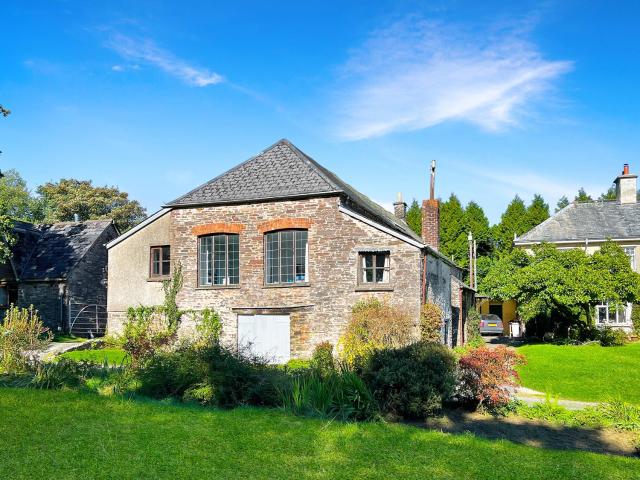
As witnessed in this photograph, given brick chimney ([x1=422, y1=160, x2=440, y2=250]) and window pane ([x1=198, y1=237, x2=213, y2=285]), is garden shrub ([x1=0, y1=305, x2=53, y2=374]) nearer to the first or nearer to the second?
window pane ([x1=198, y1=237, x2=213, y2=285])

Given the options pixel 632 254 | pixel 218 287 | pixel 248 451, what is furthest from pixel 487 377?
pixel 632 254

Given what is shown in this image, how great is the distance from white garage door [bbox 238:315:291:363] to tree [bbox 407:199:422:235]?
3354cm

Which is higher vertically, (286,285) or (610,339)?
(286,285)

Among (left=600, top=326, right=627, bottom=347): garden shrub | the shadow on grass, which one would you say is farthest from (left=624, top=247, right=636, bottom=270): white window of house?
the shadow on grass

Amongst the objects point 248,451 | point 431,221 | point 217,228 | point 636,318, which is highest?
point 431,221

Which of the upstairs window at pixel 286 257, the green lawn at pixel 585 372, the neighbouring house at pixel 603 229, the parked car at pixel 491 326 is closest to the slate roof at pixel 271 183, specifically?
the upstairs window at pixel 286 257

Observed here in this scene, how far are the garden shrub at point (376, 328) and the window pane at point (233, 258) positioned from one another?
515cm

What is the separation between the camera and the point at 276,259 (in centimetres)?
2111

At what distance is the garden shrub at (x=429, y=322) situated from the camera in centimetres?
1884

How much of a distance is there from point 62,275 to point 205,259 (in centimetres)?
1193

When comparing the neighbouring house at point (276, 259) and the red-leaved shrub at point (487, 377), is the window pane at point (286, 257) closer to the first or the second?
the neighbouring house at point (276, 259)

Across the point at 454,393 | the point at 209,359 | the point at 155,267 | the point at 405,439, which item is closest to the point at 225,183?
the point at 155,267

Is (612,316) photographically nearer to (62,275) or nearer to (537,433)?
(537,433)

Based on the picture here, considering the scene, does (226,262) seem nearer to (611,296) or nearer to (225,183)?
(225,183)
